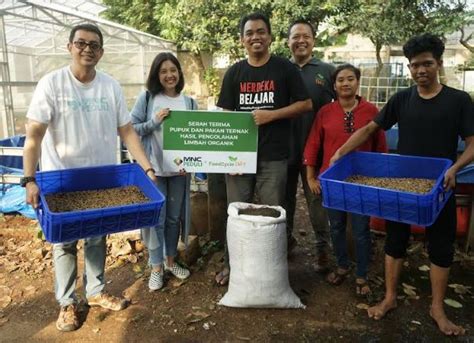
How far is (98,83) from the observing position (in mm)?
2885

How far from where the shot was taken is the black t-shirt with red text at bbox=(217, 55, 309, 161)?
3.12 metres

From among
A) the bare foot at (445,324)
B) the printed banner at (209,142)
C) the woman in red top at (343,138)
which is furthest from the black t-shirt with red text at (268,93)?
the bare foot at (445,324)

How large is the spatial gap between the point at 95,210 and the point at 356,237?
75.7 inches

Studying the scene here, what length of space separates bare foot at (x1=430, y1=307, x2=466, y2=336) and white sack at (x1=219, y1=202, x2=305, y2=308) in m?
0.92

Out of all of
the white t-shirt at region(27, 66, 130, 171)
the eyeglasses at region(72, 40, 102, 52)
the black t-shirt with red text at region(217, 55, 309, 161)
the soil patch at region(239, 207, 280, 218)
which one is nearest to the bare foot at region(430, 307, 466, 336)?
the soil patch at region(239, 207, 280, 218)

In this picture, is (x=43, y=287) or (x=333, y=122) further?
(x=43, y=287)

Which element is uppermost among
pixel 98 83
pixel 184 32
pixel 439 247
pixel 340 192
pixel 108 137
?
pixel 184 32

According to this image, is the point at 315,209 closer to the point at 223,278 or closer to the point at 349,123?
the point at 349,123

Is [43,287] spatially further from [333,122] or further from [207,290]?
[333,122]

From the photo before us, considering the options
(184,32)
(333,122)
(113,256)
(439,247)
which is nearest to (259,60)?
(333,122)

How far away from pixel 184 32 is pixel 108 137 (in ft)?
41.7

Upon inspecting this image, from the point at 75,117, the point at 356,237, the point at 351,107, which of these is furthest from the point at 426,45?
the point at 75,117

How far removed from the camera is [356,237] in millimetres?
3281

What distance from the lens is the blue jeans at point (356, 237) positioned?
10.7 feet
